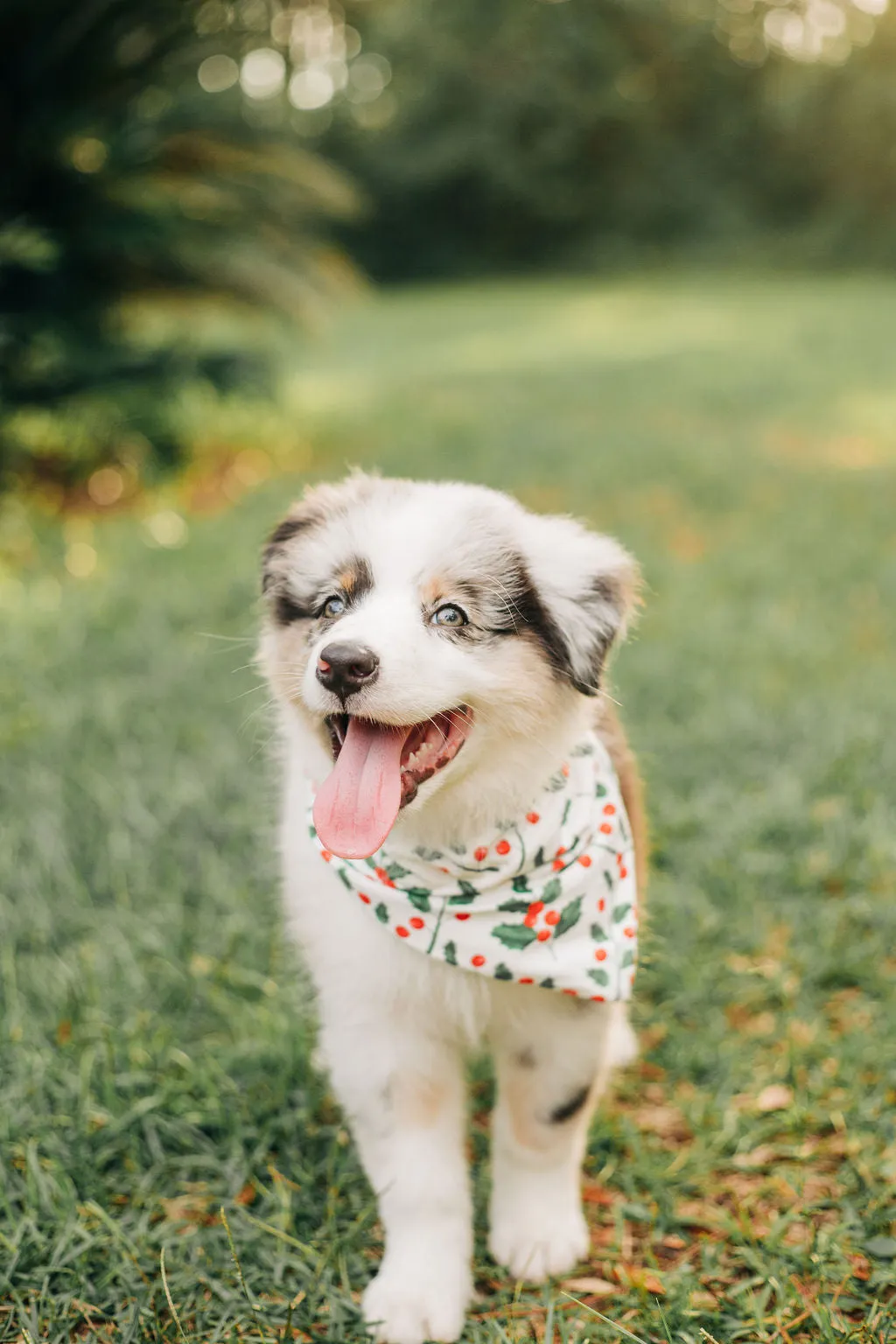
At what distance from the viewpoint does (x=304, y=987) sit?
2.86 metres

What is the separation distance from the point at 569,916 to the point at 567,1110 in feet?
1.25

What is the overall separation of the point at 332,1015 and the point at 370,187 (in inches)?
1192

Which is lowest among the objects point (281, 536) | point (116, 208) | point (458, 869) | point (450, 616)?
point (458, 869)

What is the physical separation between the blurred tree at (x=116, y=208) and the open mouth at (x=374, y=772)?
5.31 metres

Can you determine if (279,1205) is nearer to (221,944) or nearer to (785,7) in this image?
(221,944)

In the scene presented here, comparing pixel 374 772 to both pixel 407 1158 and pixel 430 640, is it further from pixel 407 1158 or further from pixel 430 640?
pixel 407 1158

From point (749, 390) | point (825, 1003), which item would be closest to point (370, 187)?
point (749, 390)

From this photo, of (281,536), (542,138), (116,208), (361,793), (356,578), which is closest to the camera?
(361,793)

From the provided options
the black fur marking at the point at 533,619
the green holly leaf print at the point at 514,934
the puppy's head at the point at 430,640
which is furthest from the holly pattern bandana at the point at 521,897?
the black fur marking at the point at 533,619

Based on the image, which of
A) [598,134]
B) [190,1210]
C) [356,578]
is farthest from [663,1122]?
[598,134]

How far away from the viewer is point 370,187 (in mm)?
29281

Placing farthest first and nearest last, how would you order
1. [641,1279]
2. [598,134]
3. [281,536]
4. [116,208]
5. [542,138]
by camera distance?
1. [598,134]
2. [542,138]
3. [116,208]
4. [281,536]
5. [641,1279]

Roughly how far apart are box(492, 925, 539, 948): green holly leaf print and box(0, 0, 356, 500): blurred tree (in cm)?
547

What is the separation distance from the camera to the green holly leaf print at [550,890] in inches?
88.1
